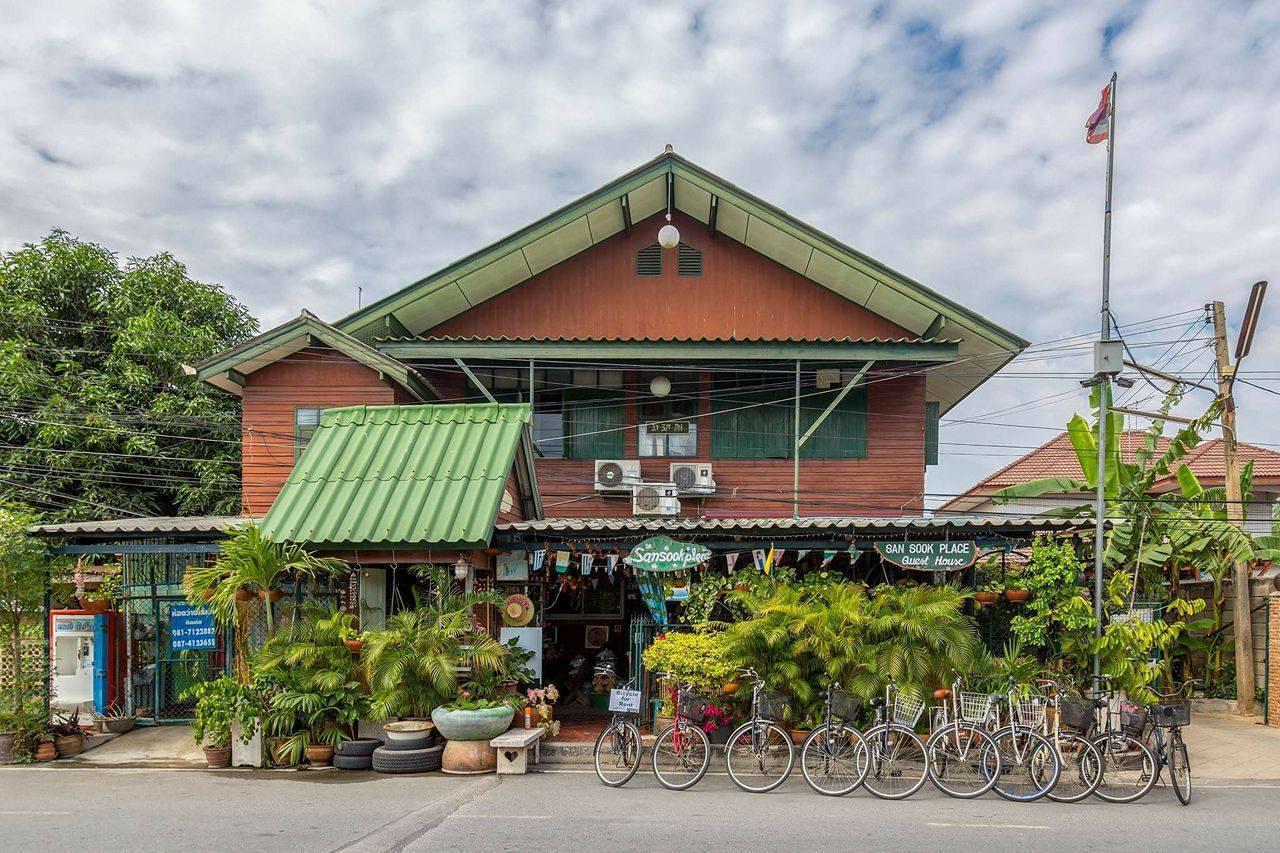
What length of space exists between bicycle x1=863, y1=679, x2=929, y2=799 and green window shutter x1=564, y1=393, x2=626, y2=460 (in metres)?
8.82

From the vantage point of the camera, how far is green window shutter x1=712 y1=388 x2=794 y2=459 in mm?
18000

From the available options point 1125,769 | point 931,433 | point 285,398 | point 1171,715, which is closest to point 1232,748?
point 1125,769

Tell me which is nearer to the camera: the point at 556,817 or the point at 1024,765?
the point at 556,817

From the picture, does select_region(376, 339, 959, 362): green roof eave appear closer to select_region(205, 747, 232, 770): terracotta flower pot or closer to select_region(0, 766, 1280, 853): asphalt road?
select_region(205, 747, 232, 770): terracotta flower pot

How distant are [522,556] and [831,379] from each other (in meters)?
8.02

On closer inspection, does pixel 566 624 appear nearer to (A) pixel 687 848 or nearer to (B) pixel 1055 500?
(A) pixel 687 848

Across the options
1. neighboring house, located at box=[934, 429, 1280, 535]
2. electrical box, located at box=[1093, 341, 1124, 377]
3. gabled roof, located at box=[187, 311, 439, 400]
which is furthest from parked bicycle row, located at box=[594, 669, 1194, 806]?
neighboring house, located at box=[934, 429, 1280, 535]

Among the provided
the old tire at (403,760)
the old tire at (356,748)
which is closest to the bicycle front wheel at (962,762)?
the old tire at (403,760)

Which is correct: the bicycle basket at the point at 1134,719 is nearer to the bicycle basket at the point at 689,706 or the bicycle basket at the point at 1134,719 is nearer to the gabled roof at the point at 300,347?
the bicycle basket at the point at 689,706

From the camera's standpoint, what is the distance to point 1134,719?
9.73 m

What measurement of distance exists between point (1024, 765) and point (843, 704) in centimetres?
199

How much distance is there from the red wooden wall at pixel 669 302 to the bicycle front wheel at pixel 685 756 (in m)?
9.77

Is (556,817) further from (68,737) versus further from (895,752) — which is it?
(68,737)

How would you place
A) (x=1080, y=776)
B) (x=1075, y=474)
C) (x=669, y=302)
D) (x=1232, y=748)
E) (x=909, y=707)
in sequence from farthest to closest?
(x=1075, y=474) → (x=669, y=302) → (x=1232, y=748) → (x=909, y=707) → (x=1080, y=776)
